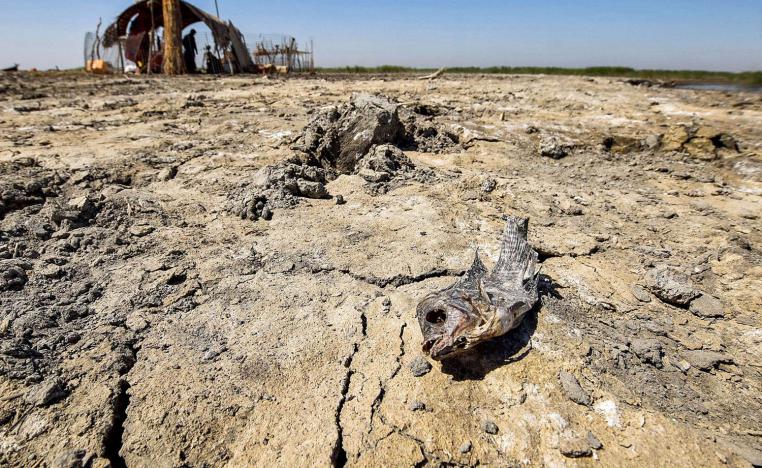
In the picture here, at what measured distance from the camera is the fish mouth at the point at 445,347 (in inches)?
70.8

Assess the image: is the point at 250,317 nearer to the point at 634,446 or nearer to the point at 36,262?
the point at 36,262

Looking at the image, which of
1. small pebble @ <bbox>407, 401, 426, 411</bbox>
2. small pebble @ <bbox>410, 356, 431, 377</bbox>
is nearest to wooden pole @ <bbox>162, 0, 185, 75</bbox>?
small pebble @ <bbox>410, 356, 431, 377</bbox>

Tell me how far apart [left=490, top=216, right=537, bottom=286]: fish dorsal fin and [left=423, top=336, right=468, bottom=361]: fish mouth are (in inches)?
22.9

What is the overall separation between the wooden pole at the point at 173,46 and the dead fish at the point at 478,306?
12.9 m

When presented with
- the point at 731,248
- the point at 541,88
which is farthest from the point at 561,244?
the point at 541,88

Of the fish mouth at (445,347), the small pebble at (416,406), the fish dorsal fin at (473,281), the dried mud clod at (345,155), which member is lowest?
the small pebble at (416,406)

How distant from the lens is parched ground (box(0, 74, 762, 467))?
1.57 metres

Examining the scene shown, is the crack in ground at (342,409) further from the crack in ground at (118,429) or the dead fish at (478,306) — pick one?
the crack in ground at (118,429)

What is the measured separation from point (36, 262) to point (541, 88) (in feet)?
31.2

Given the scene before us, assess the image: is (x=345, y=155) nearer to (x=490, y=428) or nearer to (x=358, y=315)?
(x=358, y=315)

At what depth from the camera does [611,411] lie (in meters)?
1.68

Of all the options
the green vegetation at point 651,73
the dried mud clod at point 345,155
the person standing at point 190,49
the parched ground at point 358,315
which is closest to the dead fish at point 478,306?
the parched ground at point 358,315

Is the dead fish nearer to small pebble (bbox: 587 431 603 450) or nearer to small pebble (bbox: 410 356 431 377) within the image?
small pebble (bbox: 410 356 431 377)

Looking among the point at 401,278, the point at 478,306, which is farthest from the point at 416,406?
the point at 401,278
